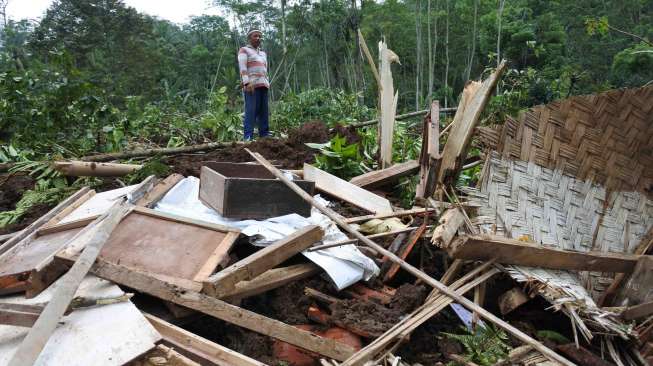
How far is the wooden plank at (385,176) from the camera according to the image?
4133 mm

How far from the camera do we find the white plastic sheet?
281 cm

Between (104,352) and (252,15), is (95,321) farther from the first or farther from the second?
(252,15)

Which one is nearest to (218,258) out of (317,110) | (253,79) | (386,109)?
(386,109)

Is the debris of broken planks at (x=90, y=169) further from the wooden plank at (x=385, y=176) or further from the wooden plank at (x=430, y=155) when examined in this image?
the wooden plank at (x=430, y=155)

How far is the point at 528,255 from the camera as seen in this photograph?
257 centimetres

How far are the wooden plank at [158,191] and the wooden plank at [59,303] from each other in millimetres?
595

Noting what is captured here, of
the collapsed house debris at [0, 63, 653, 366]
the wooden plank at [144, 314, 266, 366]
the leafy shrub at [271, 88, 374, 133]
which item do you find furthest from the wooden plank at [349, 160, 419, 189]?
the leafy shrub at [271, 88, 374, 133]

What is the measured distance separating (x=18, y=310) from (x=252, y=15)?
3270 cm

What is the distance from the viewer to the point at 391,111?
4.89 metres

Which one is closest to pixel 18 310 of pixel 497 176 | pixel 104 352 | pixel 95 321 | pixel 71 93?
pixel 95 321

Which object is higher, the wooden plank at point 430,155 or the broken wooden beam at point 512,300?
the wooden plank at point 430,155

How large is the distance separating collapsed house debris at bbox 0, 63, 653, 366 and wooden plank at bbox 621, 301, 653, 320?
11 millimetres

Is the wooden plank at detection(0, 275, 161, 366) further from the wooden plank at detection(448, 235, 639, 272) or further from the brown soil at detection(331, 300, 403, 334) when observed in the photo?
the wooden plank at detection(448, 235, 639, 272)

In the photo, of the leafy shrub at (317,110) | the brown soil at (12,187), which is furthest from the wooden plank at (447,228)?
the leafy shrub at (317,110)
